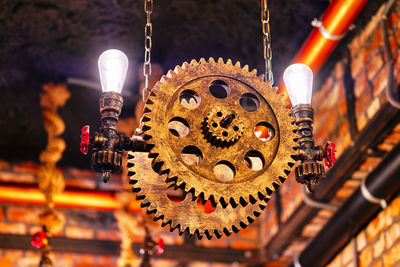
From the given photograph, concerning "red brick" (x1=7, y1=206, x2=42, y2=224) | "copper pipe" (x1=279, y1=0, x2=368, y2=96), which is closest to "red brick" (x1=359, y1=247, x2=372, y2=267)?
"copper pipe" (x1=279, y1=0, x2=368, y2=96)

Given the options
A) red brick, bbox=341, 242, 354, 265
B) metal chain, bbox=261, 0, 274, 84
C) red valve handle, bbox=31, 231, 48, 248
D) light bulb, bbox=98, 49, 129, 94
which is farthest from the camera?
red brick, bbox=341, 242, 354, 265

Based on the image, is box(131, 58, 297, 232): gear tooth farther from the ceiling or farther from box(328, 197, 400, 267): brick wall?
the ceiling

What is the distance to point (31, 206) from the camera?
541 centimetres

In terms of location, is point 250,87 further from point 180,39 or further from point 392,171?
point 180,39

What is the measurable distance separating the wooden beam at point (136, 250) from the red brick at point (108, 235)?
0.10m

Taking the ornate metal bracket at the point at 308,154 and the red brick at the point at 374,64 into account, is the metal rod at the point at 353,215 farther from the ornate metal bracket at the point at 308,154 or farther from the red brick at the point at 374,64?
the ornate metal bracket at the point at 308,154

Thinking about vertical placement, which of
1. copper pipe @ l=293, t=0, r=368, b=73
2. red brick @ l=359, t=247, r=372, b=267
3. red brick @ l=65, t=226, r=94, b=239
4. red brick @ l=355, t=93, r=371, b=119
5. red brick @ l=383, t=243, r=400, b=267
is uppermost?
copper pipe @ l=293, t=0, r=368, b=73

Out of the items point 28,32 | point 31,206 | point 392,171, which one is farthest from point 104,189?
point 392,171

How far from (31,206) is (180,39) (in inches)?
94.2

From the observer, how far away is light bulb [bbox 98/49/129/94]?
7.01ft

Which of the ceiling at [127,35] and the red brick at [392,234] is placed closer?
the red brick at [392,234]

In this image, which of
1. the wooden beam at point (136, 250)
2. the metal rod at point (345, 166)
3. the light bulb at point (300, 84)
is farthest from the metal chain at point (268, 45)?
the wooden beam at point (136, 250)

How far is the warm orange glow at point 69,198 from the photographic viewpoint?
205 inches

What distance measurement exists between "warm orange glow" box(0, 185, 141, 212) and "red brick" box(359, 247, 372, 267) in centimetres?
231
